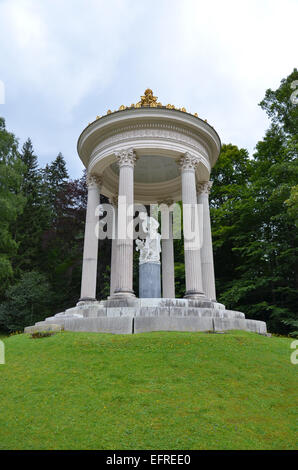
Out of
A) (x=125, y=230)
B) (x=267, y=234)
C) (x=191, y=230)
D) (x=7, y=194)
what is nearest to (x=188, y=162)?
(x=191, y=230)

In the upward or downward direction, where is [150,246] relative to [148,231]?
downward

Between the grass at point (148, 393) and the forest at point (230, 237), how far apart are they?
40.9 feet

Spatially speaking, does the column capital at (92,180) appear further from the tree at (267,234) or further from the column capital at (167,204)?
the tree at (267,234)

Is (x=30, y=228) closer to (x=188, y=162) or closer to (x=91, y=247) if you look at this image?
(x=91, y=247)

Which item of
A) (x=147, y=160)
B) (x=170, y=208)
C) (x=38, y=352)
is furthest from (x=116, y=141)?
(x=38, y=352)

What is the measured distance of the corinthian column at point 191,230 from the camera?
18.8 meters

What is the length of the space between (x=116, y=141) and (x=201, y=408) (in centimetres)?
1667

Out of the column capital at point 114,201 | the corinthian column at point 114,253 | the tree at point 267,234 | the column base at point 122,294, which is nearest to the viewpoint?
the column base at point 122,294

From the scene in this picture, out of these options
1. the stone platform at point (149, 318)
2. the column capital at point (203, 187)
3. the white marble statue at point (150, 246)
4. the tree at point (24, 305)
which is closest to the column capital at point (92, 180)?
→ the white marble statue at point (150, 246)

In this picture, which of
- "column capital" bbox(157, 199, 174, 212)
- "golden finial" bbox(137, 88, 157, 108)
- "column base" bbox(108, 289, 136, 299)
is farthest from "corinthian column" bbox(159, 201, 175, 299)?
"golden finial" bbox(137, 88, 157, 108)

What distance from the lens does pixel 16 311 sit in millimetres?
35062

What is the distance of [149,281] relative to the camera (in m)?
19.9

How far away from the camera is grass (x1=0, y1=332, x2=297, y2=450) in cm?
666

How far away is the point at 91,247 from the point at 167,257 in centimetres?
645
